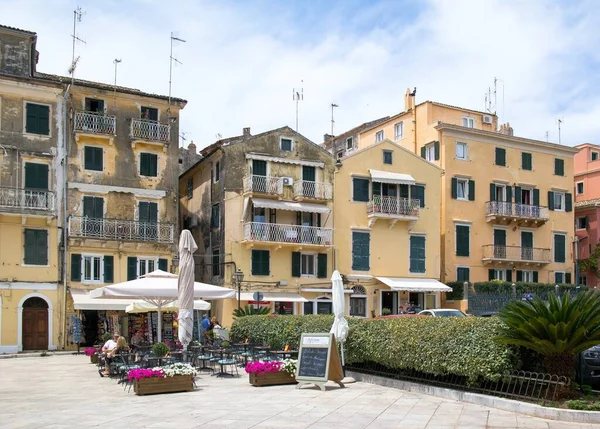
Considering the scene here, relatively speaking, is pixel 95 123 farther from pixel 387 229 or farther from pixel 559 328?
pixel 559 328

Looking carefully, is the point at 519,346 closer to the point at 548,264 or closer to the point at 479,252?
the point at 479,252

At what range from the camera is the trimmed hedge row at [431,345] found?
13227 mm

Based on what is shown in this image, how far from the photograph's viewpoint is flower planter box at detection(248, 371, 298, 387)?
54.1 ft

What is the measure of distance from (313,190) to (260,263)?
4885 millimetres

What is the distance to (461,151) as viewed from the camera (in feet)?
145

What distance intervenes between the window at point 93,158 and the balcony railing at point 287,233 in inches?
312

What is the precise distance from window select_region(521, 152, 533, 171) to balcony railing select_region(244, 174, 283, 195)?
59.0ft

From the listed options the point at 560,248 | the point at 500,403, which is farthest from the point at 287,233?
the point at 500,403

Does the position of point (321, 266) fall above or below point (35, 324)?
above

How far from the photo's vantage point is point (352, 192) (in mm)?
39969

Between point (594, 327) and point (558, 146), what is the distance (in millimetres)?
37632

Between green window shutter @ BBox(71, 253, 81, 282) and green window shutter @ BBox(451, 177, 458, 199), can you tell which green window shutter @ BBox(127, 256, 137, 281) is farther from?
green window shutter @ BBox(451, 177, 458, 199)

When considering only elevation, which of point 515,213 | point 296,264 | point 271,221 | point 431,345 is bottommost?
point 431,345

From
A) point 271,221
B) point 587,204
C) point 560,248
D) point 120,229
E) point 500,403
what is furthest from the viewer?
point 587,204
